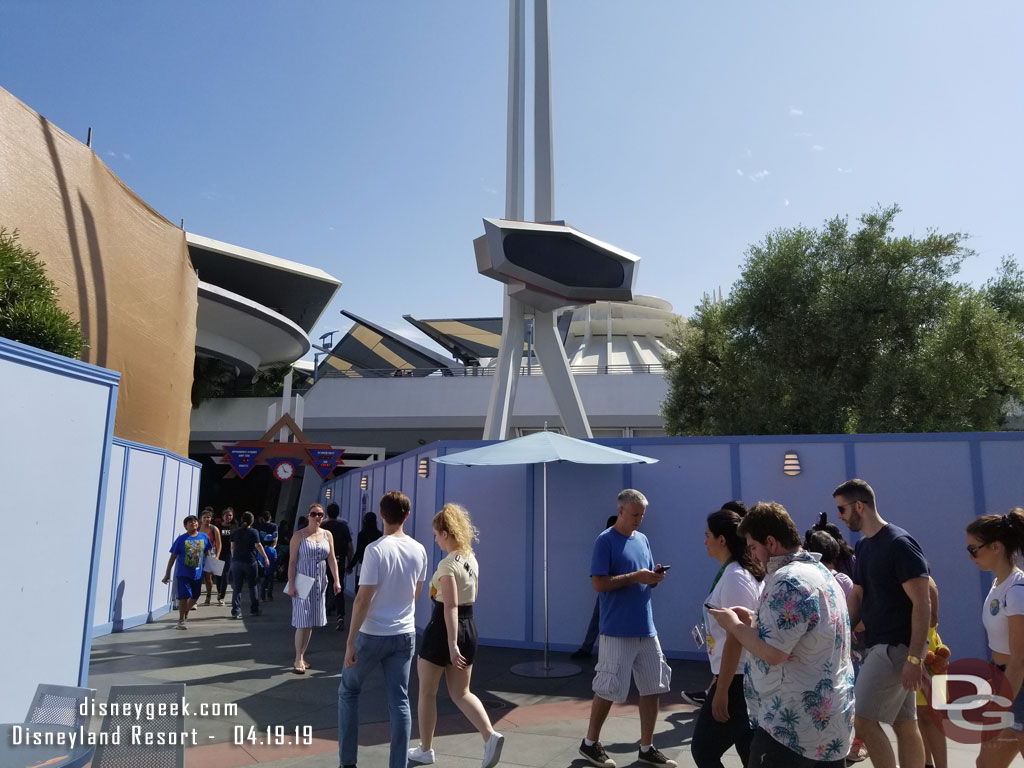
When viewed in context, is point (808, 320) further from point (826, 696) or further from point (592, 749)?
point (826, 696)

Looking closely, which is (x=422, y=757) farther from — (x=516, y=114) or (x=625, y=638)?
(x=516, y=114)

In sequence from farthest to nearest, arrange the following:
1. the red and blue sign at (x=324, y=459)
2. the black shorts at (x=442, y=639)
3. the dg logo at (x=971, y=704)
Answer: the red and blue sign at (x=324, y=459)
the black shorts at (x=442, y=639)
the dg logo at (x=971, y=704)

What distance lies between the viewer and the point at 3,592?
4.42m

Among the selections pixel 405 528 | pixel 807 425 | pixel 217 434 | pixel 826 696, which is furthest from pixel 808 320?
pixel 217 434

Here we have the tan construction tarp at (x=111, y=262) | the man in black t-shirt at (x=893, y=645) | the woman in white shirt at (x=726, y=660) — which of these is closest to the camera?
the woman in white shirt at (x=726, y=660)

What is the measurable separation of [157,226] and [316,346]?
31147mm

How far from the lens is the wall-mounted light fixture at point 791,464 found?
28.2 ft

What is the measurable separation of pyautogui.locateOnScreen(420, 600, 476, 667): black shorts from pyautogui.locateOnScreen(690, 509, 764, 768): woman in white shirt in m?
1.49

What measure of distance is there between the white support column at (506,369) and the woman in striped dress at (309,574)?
10.2m

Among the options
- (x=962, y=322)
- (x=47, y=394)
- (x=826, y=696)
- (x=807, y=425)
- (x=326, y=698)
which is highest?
(x=962, y=322)

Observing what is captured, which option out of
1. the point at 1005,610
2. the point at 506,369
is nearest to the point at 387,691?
the point at 1005,610

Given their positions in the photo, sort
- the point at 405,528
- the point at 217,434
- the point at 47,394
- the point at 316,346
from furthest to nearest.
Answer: the point at 316,346
the point at 217,434
the point at 405,528
the point at 47,394

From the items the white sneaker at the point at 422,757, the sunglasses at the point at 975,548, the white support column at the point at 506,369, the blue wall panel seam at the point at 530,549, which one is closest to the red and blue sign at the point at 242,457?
the white support column at the point at 506,369

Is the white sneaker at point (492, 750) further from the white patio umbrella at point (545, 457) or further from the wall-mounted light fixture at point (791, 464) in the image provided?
the wall-mounted light fixture at point (791, 464)
